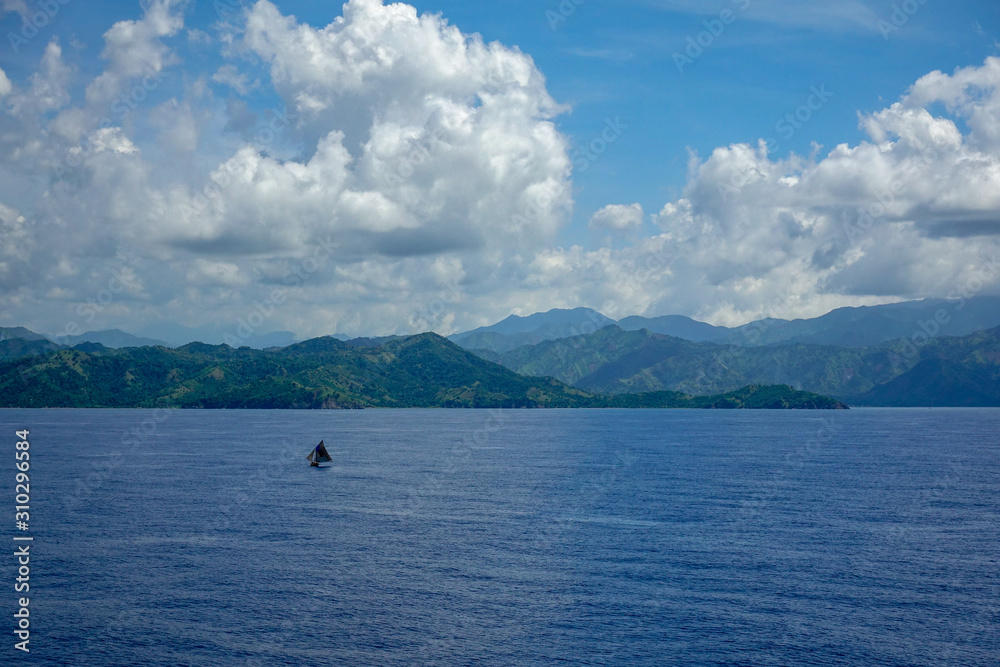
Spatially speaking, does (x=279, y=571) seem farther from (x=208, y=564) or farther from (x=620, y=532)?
(x=620, y=532)

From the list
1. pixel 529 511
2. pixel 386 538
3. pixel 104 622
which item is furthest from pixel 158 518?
pixel 529 511

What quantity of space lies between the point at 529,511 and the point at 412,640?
66.7 meters

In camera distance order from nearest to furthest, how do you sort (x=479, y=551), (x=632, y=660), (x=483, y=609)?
(x=632, y=660) → (x=483, y=609) → (x=479, y=551)

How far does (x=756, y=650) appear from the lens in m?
69.8

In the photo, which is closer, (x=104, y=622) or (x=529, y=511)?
(x=104, y=622)

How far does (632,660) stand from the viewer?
68.2m

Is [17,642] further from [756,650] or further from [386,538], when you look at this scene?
[756,650]

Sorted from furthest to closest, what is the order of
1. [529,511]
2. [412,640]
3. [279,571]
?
[529,511] < [279,571] < [412,640]

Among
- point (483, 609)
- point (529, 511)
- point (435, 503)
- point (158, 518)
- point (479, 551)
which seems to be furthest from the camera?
point (435, 503)

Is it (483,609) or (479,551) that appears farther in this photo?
(479,551)

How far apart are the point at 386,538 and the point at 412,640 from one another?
4241cm

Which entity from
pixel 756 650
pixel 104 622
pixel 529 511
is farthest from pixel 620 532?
pixel 104 622

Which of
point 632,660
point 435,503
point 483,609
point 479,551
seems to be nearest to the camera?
point 632,660

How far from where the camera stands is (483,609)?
3189 inches
